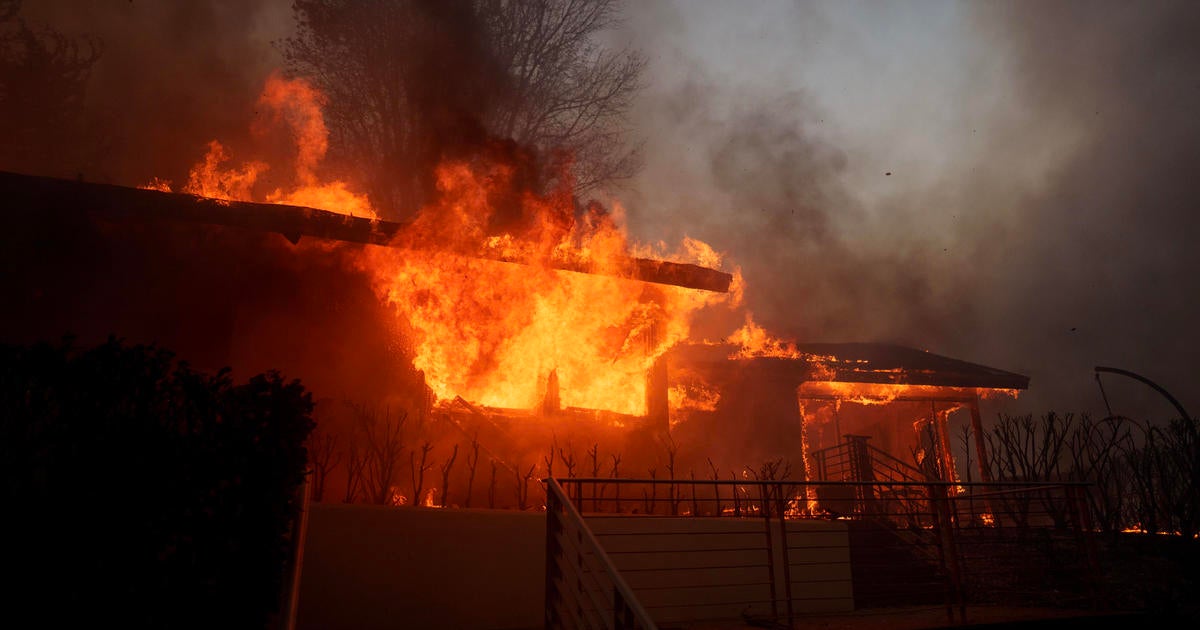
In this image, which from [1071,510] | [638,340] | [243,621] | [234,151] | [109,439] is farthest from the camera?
[234,151]

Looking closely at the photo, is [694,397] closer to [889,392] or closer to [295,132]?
[889,392]

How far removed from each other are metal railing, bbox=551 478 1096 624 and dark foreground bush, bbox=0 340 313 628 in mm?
3276

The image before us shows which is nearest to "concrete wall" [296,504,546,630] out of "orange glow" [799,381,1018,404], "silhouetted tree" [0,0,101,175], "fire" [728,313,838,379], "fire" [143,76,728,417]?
"fire" [143,76,728,417]

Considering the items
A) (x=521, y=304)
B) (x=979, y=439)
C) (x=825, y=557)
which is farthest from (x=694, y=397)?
(x=825, y=557)

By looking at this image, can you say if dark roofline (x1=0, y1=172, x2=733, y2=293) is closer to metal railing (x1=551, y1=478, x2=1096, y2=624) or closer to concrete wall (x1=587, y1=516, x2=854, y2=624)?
metal railing (x1=551, y1=478, x2=1096, y2=624)

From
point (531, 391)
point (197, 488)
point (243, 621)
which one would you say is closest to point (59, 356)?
point (197, 488)

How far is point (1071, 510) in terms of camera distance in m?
8.00

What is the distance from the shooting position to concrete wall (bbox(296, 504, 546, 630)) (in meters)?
7.09

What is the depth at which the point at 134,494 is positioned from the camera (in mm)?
3303

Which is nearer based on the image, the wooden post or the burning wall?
the burning wall

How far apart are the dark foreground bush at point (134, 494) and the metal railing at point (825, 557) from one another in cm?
328

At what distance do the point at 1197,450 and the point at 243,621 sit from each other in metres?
15.0

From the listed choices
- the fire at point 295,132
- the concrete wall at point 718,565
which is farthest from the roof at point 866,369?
the fire at point 295,132

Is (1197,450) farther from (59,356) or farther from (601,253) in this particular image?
(59,356)
